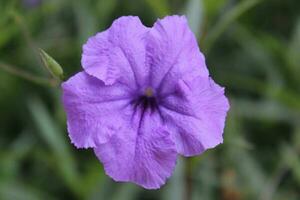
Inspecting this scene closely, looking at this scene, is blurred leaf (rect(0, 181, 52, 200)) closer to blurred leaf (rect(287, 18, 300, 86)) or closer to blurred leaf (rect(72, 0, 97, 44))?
blurred leaf (rect(72, 0, 97, 44))

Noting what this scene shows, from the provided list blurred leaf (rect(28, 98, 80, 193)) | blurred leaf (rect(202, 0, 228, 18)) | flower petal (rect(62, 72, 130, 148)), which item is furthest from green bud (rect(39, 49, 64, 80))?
blurred leaf (rect(28, 98, 80, 193))

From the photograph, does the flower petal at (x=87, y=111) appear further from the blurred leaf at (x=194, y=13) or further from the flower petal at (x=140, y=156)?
the blurred leaf at (x=194, y=13)

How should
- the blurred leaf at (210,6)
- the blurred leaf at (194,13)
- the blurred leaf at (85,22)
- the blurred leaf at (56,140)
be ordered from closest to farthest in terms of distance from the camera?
the blurred leaf at (210,6), the blurred leaf at (194,13), the blurred leaf at (56,140), the blurred leaf at (85,22)

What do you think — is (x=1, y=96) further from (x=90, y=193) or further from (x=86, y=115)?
(x=86, y=115)

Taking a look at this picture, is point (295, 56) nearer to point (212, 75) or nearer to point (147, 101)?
point (212, 75)

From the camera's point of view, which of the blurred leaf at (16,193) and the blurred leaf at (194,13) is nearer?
the blurred leaf at (194,13)

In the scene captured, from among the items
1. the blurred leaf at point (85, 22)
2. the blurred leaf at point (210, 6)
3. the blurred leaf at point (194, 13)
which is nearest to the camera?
the blurred leaf at point (210, 6)

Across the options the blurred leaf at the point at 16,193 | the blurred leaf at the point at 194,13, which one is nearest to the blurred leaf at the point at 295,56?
the blurred leaf at the point at 194,13
